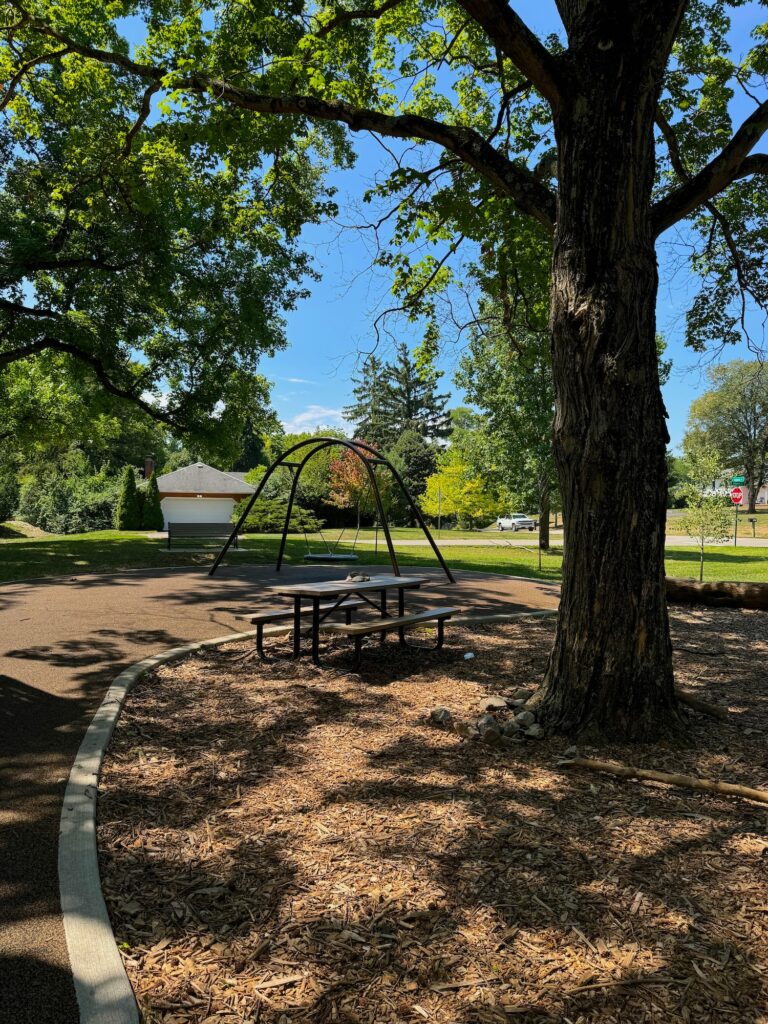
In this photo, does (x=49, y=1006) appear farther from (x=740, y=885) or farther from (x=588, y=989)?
(x=740, y=885)

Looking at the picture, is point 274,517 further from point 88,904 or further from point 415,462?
point 415,462

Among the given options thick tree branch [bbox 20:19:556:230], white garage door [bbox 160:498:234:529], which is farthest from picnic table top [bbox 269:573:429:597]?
white garage door [bbox 160:498:234:529]

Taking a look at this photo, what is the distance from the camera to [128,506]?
111 feet

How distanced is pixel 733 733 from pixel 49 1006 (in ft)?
13.3

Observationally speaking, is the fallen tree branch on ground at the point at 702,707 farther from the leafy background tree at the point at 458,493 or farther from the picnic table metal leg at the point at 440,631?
the leafy background tree at the point at 458,493

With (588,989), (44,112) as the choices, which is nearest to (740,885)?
(588,989)

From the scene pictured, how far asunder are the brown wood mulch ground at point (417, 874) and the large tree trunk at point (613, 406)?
19.0 inches

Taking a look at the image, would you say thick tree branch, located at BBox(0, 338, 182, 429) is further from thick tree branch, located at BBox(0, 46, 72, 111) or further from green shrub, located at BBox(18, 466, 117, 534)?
green shrub, located at BBox(18, 466, 117, 534)

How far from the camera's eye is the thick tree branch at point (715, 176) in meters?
4.43

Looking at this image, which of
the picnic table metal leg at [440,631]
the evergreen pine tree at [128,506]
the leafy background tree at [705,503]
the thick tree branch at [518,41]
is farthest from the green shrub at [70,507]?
the thick tree branch at [518,41]

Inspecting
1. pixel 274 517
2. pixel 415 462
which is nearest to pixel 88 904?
pixel 274 517

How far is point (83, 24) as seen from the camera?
38.4 feet

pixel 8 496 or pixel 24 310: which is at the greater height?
pixel 24 310

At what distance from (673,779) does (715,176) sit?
3793 millimetres
